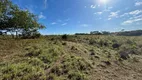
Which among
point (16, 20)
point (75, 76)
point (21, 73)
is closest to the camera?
point (21, 73)

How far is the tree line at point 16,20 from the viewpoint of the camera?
14.7 m

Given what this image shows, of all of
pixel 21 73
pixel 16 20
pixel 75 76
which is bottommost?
pixel 75 76

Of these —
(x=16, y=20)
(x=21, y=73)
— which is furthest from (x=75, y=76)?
(x=16, y=20)

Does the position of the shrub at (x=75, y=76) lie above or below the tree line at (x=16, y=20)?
below

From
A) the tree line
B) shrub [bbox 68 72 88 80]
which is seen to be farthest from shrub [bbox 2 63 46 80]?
the tree line

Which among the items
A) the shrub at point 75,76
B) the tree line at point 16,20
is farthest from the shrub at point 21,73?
the tree line at point 16,20

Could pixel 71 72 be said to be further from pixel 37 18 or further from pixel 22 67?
pixel 37 18

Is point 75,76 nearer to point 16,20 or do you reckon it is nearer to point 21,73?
point 21,73

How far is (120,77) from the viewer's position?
525 cm

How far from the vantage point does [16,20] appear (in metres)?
15.9

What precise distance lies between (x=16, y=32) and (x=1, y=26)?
112 inches

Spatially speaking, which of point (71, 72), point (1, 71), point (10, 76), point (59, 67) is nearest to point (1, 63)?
point (1, 71)

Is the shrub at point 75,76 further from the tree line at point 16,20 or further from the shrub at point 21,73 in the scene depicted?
the tree line at point 16,20

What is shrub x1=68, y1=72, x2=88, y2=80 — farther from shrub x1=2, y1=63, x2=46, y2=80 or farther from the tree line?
the tree line
